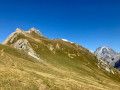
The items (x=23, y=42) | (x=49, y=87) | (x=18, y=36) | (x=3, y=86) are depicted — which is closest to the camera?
(x=3, y=86)

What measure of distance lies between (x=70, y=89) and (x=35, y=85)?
10640 millimetres

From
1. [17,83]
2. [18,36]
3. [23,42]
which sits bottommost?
[17,83]

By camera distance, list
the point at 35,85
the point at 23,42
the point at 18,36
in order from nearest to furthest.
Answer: the point at 35,85, the point at 23,42, the point at 18,36

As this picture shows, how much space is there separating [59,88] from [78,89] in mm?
6974

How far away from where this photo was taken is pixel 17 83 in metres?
22.6

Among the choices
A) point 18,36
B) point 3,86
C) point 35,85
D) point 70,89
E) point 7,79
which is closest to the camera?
point 3,86

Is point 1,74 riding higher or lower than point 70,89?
higher

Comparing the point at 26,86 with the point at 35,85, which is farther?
the point at 35,85

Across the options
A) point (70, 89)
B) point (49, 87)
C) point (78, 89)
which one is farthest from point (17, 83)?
point (78, 89)

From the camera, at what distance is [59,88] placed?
90.5ft

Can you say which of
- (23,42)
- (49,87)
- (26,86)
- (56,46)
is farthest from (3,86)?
(56,46)

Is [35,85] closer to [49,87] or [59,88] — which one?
[49,87]

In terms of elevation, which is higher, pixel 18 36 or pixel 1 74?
pixel 18 36

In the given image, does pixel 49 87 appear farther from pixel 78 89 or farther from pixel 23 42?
pixel 23 42
